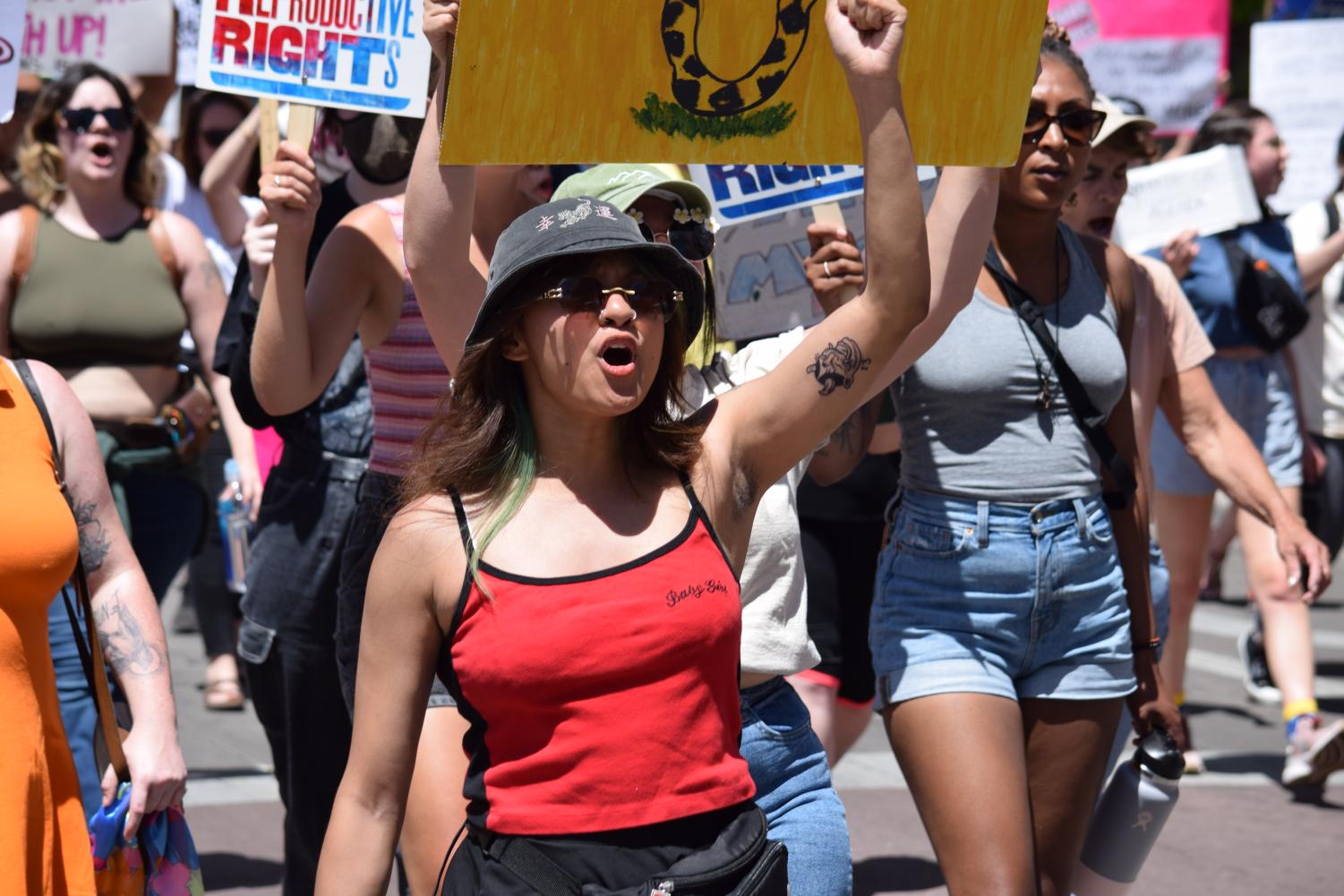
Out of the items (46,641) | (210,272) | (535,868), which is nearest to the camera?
(535,868)

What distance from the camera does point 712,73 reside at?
3.04 meters

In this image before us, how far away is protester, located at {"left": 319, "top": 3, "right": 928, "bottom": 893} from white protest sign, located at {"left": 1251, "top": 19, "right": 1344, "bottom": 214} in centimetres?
865

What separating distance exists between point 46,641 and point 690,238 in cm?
128

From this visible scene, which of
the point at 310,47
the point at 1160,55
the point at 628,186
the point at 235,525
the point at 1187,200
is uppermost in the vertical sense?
the point at 1160,55

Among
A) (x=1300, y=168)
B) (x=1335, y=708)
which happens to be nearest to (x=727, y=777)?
(x=1335, y=708)

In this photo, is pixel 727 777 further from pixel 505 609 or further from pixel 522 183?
pixel 522 183

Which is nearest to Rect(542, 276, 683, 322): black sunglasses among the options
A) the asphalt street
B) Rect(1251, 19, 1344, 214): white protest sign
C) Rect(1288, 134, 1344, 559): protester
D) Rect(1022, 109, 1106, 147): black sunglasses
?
Rect(1022, 109, 1106, 147): black sunglasses

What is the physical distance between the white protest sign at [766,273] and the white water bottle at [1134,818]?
1.23 m

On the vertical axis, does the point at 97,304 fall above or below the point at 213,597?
above

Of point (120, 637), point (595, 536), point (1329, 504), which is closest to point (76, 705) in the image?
point (120, 637)

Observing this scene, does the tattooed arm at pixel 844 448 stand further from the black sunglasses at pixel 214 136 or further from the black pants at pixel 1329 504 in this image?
the black sunglasses at pixel 214 136

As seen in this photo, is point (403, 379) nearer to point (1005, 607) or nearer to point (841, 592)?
point (1005, 607)

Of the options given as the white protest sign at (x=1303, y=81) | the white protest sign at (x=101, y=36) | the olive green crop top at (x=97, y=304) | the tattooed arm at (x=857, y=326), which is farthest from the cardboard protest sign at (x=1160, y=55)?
the tattooed arm at (x=857, y=326)

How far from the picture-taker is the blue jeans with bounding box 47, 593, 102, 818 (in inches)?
127
